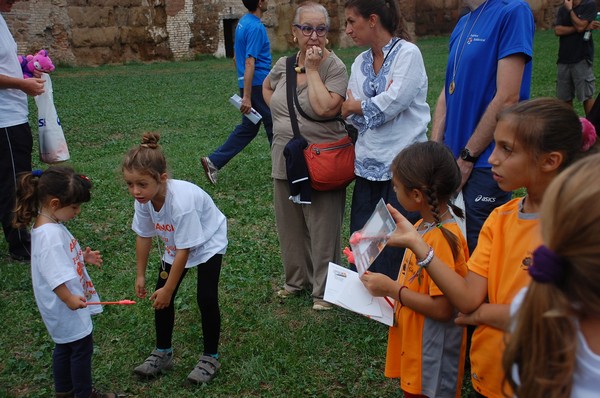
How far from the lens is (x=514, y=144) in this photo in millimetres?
2104

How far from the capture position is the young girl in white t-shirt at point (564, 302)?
1.32 metres

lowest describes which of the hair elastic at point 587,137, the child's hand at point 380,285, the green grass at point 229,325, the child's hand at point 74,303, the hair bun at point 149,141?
the green grass at point 229,325

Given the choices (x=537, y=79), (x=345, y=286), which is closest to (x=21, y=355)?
(x=345, y=286)

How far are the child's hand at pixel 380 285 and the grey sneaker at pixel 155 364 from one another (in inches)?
58.8

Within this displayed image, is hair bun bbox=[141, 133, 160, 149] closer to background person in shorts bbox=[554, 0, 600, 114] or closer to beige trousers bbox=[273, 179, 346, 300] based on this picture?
beige trousers bbox=[273, 179, 346, 300]

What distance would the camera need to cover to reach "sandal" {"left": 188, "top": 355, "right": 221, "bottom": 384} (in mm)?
3373

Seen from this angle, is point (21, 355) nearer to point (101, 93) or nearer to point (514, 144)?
point (514, 144)

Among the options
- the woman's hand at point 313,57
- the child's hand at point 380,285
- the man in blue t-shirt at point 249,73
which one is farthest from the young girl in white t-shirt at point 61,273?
the man in blue t-shirt at point 249,73

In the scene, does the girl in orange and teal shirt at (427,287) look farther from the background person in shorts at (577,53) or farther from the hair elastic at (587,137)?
the background person in shorts at (577,53)

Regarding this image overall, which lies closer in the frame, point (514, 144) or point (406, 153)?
point (514, 144)

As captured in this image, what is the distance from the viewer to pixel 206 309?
11.1ft

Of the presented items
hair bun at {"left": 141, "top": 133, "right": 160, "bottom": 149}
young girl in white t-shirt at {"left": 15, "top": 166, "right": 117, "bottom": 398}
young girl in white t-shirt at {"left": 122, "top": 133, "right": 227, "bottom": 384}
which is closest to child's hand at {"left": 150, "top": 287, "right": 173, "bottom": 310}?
young girl in white t-shirt at {"left": 122, "top": 133, "right": 227, "bottom": 384}

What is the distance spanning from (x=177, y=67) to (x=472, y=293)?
68.3ft

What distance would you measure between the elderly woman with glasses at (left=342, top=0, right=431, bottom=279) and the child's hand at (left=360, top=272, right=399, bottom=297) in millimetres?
1032
